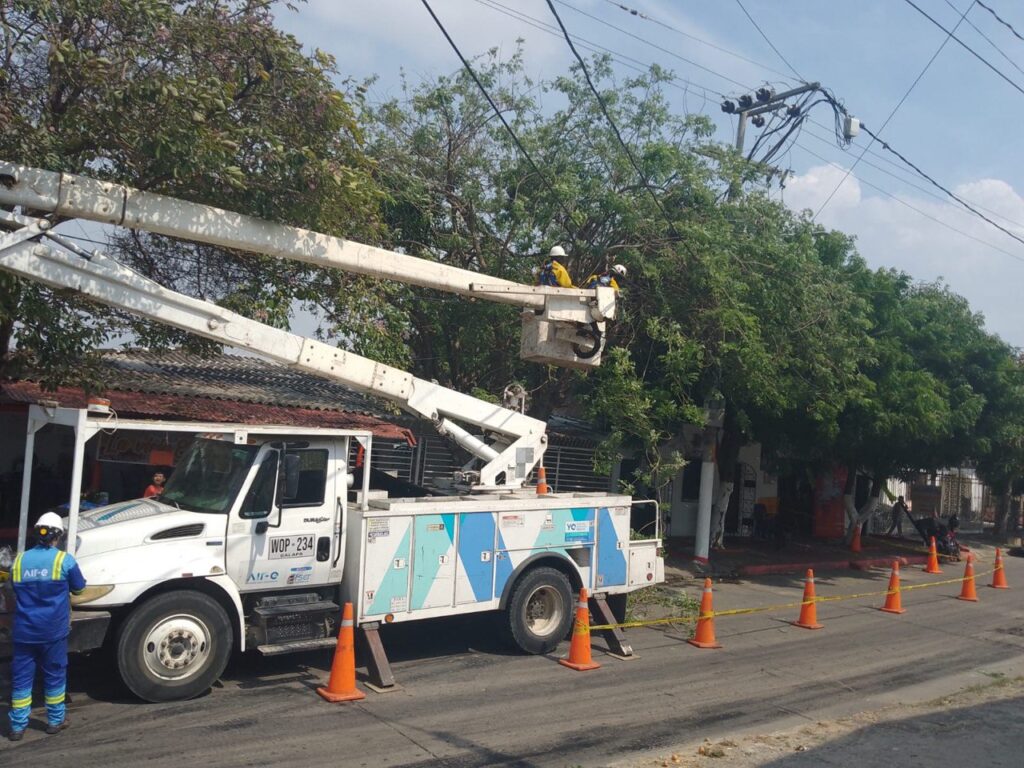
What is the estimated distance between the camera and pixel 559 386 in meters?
16.3

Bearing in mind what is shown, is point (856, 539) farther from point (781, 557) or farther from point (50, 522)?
point (50, 522)

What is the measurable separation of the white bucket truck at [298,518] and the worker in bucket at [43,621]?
1.49 ft

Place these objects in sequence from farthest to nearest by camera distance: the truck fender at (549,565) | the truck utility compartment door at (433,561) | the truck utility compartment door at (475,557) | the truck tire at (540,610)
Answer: the truck tire at (540,610)
the truck fender at (549,565)
the truck utility compartment door at (475,557)
the truck utility compartment door at (433,561)

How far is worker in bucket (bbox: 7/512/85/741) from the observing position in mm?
6930

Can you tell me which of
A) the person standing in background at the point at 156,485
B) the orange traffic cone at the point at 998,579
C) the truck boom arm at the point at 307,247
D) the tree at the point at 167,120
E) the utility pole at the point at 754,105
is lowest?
the orange traffic cone at the point at 998,579

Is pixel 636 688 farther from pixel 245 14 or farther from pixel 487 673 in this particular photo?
pixel 245 14

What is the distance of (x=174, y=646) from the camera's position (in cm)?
809

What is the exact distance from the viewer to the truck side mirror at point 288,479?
877 centimetres

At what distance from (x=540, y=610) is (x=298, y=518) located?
329 cm

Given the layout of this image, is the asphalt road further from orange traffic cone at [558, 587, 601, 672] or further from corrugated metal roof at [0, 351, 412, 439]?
corrugated metal roof at [0, 351, 412, 439]

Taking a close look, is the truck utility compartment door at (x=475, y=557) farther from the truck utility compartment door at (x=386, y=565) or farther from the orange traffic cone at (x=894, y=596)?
the orange traffic cone at (x=894, y=596)

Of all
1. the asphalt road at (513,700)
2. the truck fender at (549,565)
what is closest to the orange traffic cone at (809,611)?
the asphalt road at (513,700)

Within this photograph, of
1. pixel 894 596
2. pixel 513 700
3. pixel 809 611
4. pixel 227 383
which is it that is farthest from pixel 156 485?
pixel 894 596

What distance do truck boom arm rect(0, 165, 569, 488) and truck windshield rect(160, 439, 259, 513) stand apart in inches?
40.3
